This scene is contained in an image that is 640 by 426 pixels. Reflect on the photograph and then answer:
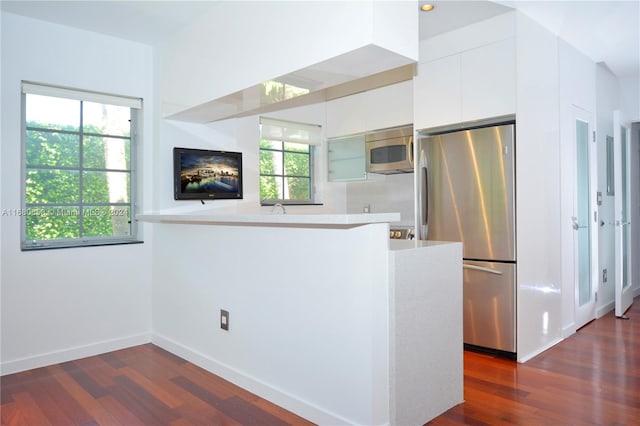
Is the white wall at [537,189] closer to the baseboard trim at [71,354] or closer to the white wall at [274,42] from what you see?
the white wall at [274,42]

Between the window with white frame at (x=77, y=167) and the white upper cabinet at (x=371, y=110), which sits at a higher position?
the white upper cabinet at (x=371, y=110)

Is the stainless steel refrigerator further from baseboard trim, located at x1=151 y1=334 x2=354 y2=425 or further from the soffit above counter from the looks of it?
baseboard trim, located at x1=151 y1=334 x2=354 y2=425

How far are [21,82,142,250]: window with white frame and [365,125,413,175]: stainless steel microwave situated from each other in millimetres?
2133

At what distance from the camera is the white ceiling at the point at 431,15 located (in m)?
2.98

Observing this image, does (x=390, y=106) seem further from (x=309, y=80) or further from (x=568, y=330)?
(x=568, y=330)

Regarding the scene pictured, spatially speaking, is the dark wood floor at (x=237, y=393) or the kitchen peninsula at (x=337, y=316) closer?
the kitchen peninsula at (x=337, y=316)

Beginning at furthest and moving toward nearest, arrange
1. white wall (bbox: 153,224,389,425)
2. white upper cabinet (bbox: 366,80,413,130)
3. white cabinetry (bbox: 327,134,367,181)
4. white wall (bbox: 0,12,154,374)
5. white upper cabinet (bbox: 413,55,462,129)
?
white cabinetry (bbox: 327,134,367,181)
white upper cabinet (bbox: 366,80,413,130)
white upper cabinet (bbox: 413,55,462,129)
white wall (bbox: 0,12,154,374)
white wall (bbox: 153,224,389,425)

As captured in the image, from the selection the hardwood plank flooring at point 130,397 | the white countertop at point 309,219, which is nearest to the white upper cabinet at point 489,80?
the white countertop at point 309,219

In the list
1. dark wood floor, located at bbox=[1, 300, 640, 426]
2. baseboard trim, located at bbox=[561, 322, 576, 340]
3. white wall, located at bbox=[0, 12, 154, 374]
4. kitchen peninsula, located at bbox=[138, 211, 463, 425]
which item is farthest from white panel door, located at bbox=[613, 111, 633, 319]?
white wall, located at bbox=[0, 12, 154, 374]

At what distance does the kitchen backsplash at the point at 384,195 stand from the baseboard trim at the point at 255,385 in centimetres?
227

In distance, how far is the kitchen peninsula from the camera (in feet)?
6.80

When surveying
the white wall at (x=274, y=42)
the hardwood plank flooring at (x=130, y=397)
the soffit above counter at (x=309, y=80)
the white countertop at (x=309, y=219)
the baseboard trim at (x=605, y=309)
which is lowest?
the hardwood plank flooring at (x=130, y=397)

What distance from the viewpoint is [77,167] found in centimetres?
344

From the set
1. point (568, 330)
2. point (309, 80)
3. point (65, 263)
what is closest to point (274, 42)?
point (309, 80)
